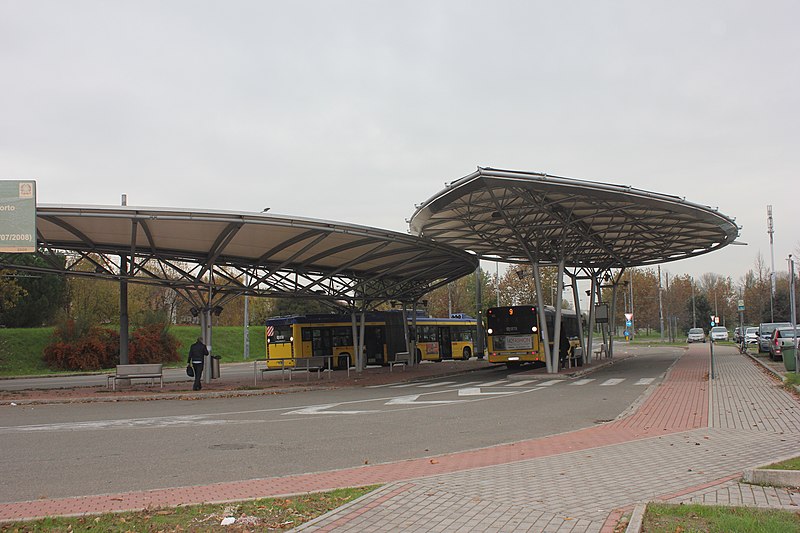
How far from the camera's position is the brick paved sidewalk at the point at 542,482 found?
605cm

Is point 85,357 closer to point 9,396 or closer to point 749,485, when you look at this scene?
point 9,396

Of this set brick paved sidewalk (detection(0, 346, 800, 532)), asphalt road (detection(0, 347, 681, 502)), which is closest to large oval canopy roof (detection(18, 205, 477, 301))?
asphalt road (detection(0, 347, 681, 502))

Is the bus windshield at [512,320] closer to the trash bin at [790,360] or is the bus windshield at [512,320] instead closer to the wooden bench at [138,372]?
the trash bin at [790,360]

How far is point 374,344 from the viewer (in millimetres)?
37281

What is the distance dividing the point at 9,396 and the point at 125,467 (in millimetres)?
14344

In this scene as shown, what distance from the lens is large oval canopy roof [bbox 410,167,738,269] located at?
21250 millimetres

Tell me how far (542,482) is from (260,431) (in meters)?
6.79

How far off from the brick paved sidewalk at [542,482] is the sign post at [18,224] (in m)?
12.8

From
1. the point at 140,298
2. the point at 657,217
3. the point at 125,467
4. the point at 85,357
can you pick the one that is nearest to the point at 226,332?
the point at 140,298

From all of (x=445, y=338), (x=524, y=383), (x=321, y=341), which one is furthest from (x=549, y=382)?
(x=445, y=338)

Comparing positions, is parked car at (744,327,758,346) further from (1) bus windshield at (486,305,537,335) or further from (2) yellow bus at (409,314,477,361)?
(1) bus windshield at (486,305,537,335)

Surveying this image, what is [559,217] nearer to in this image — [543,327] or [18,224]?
[543,327]

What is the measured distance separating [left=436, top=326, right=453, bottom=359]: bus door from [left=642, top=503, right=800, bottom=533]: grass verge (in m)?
36.7

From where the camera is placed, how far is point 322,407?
17.1 m
